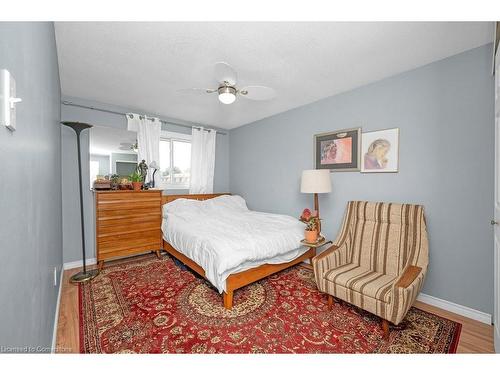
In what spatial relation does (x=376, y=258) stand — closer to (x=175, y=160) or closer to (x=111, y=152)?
(x=175, y=160)

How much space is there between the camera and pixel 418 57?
2.15 metres

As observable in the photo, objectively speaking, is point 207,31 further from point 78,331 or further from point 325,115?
point 78,331

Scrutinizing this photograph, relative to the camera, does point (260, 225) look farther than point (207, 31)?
Yes

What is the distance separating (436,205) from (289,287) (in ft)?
5.79

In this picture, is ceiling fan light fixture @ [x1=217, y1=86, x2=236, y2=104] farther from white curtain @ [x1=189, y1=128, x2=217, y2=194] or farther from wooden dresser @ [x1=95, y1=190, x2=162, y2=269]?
white curtain @ [x1=189, y1=128, x2=217, y2=194]

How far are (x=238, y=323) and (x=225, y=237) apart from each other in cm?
86

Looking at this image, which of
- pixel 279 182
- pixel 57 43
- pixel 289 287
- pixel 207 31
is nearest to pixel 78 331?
pixel 289 287

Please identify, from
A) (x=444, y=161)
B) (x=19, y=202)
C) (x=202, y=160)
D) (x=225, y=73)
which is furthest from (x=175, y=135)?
(x=444, y=161)

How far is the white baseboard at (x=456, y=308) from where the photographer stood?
6.44ft

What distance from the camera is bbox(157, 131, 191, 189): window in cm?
405

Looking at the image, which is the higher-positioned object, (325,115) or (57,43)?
(57,43)

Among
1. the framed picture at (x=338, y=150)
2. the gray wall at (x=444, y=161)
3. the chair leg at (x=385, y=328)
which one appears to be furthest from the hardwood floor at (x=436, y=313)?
the framed picture at (x=338, y=150)

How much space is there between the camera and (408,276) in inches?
70.8
